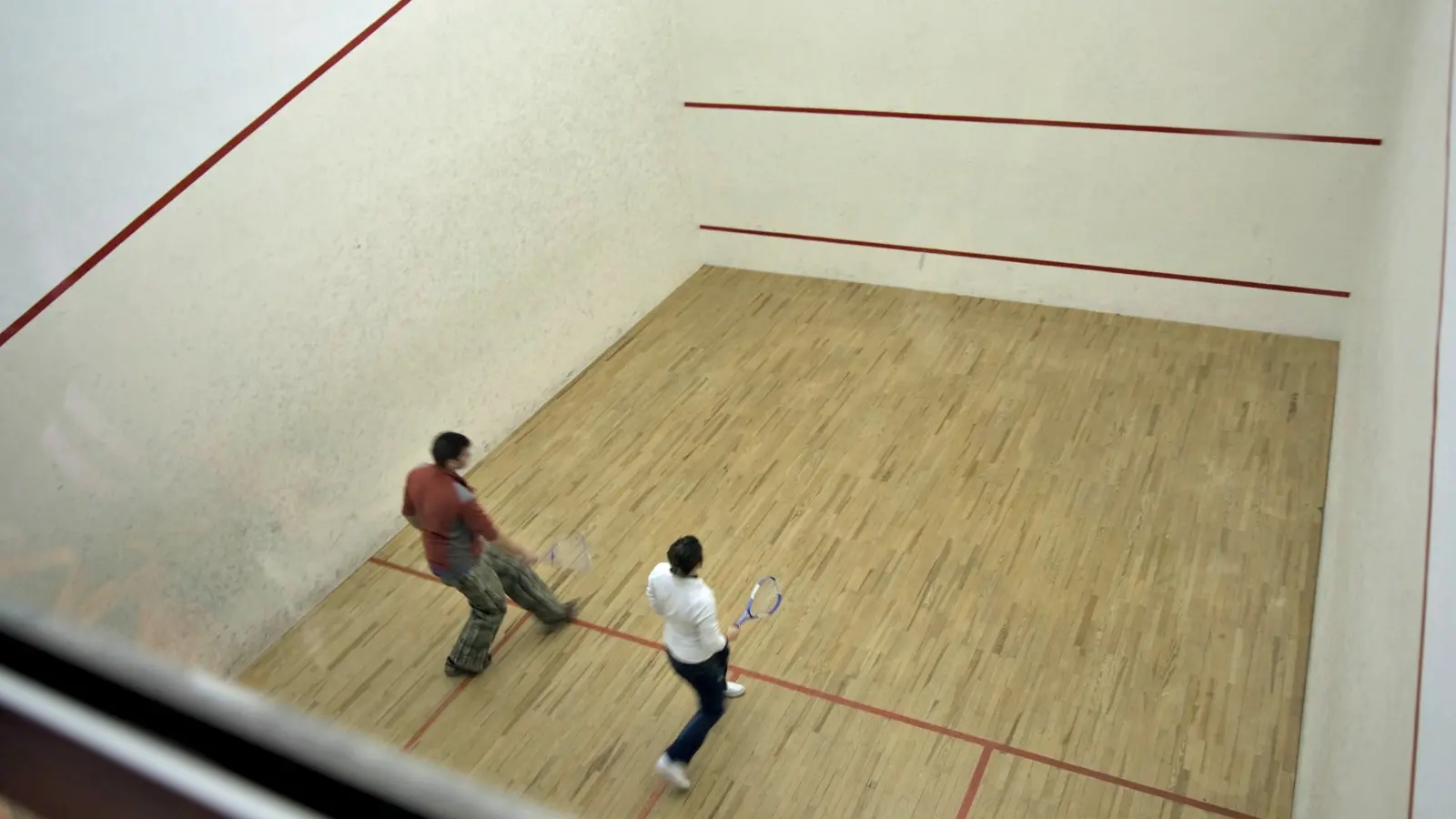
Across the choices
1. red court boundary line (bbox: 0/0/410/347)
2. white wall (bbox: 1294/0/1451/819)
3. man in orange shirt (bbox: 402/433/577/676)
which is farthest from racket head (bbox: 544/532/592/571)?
white wall (bbox: 1294/0/1451/819)

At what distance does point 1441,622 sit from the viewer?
1130 mm

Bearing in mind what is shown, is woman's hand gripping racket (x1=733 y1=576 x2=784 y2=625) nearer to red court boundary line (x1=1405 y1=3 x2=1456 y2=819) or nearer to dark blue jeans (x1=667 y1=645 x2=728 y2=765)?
dark blue jeans (x1=667 y1=645 x2=728 y2=765)

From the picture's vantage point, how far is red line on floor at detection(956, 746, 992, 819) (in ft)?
8.55

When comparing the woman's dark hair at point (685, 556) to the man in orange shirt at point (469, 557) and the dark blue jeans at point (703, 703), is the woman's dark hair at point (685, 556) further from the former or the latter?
the man in orange shirt at point (469, 557)

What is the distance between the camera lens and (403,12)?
11.8 feet

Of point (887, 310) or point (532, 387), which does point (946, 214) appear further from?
point (532, 387)

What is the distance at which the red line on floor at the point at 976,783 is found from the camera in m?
2.60

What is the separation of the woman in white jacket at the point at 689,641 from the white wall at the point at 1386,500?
1253mm

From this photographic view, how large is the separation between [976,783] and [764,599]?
882mm

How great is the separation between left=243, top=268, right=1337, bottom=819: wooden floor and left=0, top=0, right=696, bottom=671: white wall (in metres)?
0.27

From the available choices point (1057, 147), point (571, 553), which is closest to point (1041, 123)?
point (1057, 147)

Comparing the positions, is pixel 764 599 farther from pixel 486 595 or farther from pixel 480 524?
pixel 480 524

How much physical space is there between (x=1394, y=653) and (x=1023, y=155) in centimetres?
348

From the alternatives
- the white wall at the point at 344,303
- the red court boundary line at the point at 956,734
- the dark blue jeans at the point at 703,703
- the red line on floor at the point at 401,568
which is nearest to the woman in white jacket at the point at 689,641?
the dark blue jeans at the point at 703,703
